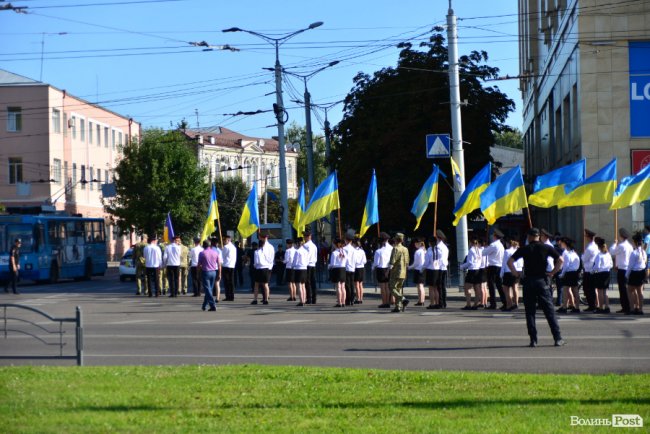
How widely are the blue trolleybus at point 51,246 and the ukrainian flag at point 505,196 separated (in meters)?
22.0

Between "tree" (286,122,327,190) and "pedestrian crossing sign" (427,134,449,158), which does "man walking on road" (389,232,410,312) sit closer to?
"pedestrian crossing sign" (427,134,449,158)

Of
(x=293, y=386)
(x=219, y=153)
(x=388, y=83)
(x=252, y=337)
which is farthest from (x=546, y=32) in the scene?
(x=219, y=153)

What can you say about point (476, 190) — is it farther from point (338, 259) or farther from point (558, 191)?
point (338, 259)

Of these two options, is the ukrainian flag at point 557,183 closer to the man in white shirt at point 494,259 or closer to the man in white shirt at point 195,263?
the man in white shirt at point 494,259

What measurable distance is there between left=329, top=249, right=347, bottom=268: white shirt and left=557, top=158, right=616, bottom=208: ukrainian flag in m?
5.77

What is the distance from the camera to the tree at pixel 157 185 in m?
72.9

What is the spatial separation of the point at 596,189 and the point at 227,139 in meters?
101

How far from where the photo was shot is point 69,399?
10.4 meters

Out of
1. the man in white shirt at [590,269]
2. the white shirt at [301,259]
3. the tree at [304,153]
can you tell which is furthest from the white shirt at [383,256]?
the tree at [304,153]

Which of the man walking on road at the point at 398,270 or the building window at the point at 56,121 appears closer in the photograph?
the man walking on road at the point at 398,270

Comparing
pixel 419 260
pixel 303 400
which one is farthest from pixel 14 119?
pixel 303 400

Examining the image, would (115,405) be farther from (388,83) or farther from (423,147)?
(388,83)

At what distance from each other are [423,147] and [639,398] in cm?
3632

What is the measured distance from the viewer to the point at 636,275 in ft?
75.3
